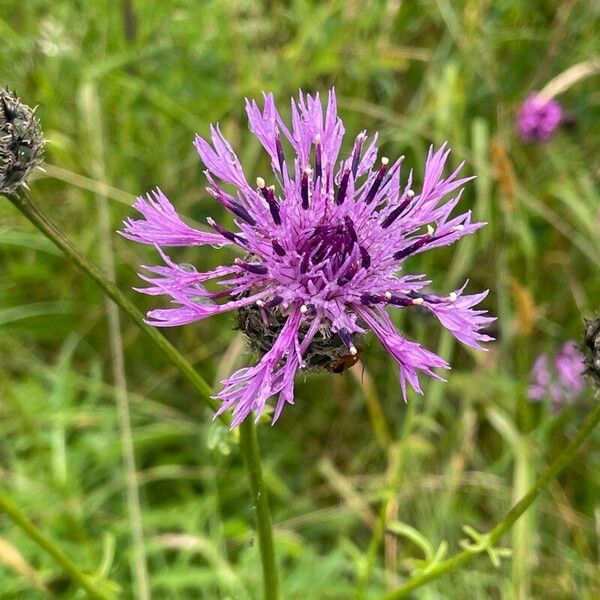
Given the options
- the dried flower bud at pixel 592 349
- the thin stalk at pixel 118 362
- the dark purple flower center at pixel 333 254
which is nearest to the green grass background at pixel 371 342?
the thin stalk at pixel 118 362

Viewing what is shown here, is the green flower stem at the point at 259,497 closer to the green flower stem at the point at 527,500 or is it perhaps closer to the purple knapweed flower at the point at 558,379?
the green flower stem at the point at 527,500

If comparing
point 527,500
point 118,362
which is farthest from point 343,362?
point 118,362

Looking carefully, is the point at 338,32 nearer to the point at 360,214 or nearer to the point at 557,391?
the point at 557,391

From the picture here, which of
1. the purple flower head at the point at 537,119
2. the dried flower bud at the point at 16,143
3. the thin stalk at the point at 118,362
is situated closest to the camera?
the dried flower bud at the point at 16,143

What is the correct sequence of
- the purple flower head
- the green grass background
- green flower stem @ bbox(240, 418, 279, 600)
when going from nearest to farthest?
green flower stem @ bbox(240, 418, 279, 600) → the green grass background → the purple flower head

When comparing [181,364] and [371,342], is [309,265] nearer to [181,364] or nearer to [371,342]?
[181,364]

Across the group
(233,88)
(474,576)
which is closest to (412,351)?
(474,576)

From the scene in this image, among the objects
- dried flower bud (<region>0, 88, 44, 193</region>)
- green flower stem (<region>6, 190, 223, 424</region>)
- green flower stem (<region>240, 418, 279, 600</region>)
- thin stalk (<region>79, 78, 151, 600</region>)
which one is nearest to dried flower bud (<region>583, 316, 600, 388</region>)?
green flower stem (<region>240, 418, 279, 600</region>)

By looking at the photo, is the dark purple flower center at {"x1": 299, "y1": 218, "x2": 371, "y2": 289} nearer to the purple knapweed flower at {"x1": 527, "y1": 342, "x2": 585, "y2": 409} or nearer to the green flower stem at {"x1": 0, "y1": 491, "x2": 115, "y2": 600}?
the green flower stem at {"x1": 0, "y1": 491, "x2": 115, "y2": 600}
